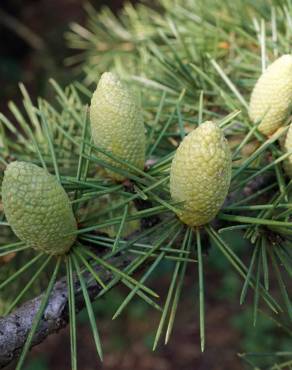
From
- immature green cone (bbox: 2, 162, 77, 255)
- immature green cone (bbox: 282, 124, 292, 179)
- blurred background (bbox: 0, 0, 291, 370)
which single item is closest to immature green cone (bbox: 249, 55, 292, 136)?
immature green cone (bbox: 282, 124, 292, 179)

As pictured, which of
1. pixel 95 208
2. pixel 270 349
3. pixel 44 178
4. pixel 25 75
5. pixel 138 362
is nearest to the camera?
pixel 44 178

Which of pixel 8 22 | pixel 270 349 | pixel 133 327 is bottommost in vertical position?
pixel 270 349

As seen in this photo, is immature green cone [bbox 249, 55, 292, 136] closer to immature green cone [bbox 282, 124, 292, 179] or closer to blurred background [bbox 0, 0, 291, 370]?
immature green cone [bbox 282, 124, 292, 179]

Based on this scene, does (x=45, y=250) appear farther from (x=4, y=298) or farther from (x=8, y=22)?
(x=8, y=22)

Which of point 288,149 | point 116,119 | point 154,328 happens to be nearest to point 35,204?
point 116,119

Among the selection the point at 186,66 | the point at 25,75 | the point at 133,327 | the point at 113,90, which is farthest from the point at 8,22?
the point at 113,90

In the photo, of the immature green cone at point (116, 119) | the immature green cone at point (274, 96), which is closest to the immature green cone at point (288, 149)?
the immature green cone at point (274, 96)

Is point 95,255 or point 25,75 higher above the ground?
point 25,75

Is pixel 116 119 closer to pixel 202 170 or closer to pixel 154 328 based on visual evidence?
pixel 202 170
